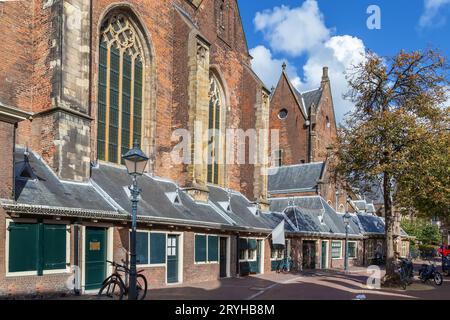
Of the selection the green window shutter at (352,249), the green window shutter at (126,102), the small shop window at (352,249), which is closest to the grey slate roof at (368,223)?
the small shop window at (352,249)

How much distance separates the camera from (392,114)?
1791 centimetres

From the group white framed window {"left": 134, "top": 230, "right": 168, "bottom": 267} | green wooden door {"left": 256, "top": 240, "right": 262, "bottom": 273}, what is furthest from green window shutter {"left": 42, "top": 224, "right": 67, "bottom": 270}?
green wooden door {"left": 256, "top": 240, "right": 262, "bottom": 273}

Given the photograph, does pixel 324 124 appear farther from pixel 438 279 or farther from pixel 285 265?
pixel 438 279

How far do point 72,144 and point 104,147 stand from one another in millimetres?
3768

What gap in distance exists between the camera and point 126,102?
21422 millimetres

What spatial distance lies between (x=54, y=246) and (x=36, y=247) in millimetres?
661

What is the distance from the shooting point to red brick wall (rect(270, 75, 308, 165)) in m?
46.8

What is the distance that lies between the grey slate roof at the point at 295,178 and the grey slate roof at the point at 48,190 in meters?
25.8

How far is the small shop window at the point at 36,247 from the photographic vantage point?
12.2 m

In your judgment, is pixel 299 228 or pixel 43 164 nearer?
pixel 43 164

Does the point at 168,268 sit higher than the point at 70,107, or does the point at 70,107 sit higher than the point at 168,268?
the point at 70,107
